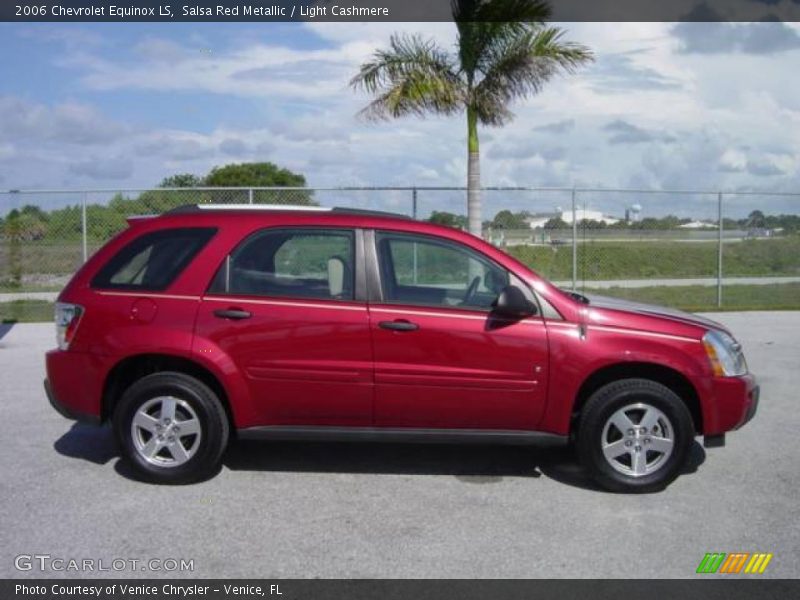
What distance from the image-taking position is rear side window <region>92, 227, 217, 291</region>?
5.64m

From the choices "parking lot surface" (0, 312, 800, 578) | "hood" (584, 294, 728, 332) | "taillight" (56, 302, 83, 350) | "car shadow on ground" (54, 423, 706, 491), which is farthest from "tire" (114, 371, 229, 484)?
"hood" (584, 294, 728, 332)

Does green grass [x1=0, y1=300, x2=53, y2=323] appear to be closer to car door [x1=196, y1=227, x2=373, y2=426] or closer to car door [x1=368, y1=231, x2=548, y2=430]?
car door [x1=196, y1=227, x2=373, y2=426]

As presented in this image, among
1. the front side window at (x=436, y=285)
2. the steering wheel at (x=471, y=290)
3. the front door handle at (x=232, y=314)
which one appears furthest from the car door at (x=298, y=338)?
the steering wheel at (x=471, y=290)

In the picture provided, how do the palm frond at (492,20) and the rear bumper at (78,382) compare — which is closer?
the rear bumper at (78,382)

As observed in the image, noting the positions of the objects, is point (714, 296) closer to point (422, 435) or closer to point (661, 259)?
point (661, 259)

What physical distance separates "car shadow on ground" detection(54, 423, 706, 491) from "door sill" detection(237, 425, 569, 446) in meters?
0.37

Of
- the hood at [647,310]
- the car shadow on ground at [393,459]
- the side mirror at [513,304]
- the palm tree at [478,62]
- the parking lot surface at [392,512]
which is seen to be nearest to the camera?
the parking lot surface at [392,512]

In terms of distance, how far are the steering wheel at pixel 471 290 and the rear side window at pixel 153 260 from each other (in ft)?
5.62

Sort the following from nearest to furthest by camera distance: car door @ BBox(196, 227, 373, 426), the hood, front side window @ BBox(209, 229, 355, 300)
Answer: car door @ BBox(196, 227, 373, 426), front side window @ BBox(209, 229, 355, 300), the hood

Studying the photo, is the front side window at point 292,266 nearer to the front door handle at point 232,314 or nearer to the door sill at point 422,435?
the front door handle at point 232,314

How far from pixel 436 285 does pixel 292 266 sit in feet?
3.31

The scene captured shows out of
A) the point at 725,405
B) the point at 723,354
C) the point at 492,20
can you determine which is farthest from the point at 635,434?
the point at 492,20

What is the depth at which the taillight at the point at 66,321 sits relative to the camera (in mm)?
5617
